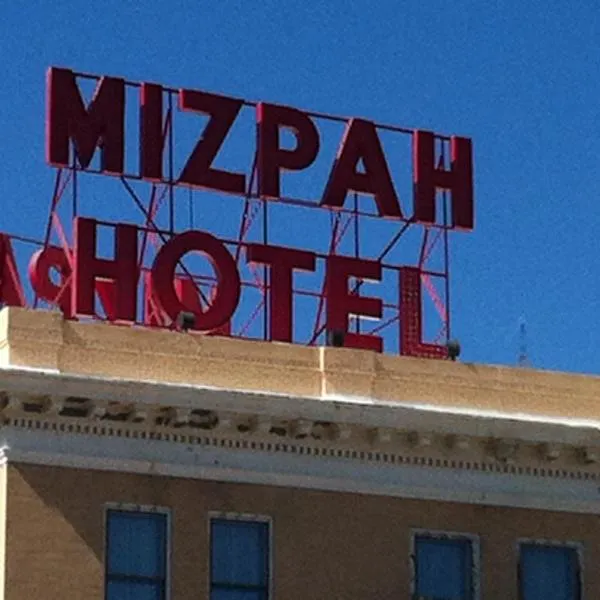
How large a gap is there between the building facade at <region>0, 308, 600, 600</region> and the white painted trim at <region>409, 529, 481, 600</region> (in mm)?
37

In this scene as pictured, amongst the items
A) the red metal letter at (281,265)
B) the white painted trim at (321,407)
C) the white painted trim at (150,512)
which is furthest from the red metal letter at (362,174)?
the white painted trim at (150,512)

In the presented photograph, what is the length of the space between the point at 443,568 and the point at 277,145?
9.72 m

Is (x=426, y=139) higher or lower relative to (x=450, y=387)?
higher

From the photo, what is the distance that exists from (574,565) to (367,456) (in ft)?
15.3

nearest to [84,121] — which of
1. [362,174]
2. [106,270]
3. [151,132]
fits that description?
[151,132]

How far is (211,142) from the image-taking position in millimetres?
57312

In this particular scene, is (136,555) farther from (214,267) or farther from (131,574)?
(214,267)

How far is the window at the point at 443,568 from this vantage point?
53.1 m

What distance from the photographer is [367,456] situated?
53000mm

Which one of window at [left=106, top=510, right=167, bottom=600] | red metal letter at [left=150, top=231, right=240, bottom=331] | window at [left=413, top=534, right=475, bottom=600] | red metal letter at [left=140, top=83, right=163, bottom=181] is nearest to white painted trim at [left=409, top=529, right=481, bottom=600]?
window at [left=413, top=534, right=475, bottom=600]

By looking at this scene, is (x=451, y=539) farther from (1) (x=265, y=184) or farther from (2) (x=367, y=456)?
(1) (x=265, y=184)

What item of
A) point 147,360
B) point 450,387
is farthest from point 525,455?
point 147,360

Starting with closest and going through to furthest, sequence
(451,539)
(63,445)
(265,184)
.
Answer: (63,445) < (451,539) < (265,184)

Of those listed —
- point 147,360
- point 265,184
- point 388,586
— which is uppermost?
point 265,184
